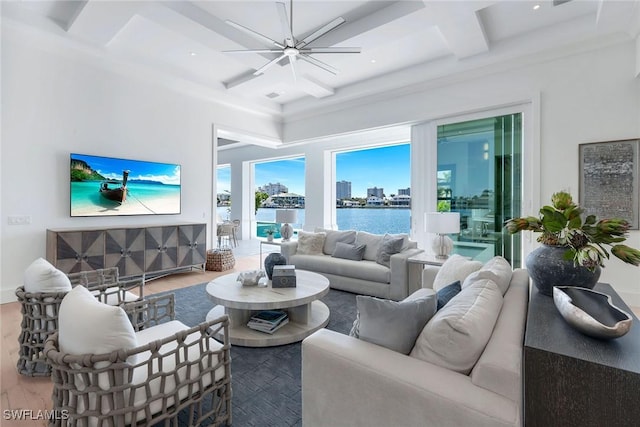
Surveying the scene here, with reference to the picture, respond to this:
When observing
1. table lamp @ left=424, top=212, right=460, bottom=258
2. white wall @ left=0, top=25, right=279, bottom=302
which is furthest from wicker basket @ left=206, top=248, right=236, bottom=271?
table lamp @ left=424, top=212, right=460, bottom=258

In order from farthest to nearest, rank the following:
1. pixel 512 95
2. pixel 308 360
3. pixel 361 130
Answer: pixel 361 130 → pixel 512 95 → pixel 308 360

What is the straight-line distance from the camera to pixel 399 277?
12.1ft

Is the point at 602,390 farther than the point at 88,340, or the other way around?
the point at 88,340

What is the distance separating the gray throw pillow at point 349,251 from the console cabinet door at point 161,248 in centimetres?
256

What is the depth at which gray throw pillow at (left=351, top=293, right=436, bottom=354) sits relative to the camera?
51.3 inches

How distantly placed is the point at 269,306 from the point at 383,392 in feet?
4.67

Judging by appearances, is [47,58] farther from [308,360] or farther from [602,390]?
[602,390]

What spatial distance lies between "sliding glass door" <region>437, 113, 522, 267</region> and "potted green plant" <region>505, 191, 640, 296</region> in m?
3.06

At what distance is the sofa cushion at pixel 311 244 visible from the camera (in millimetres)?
4766

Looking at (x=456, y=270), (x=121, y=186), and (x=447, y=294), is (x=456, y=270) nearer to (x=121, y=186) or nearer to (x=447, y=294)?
(x=447, y=294)

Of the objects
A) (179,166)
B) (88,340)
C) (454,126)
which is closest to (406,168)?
(454,126)

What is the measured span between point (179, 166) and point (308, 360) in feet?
15.5

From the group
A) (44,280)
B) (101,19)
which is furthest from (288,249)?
(101,19)

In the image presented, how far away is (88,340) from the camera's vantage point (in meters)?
1.22
